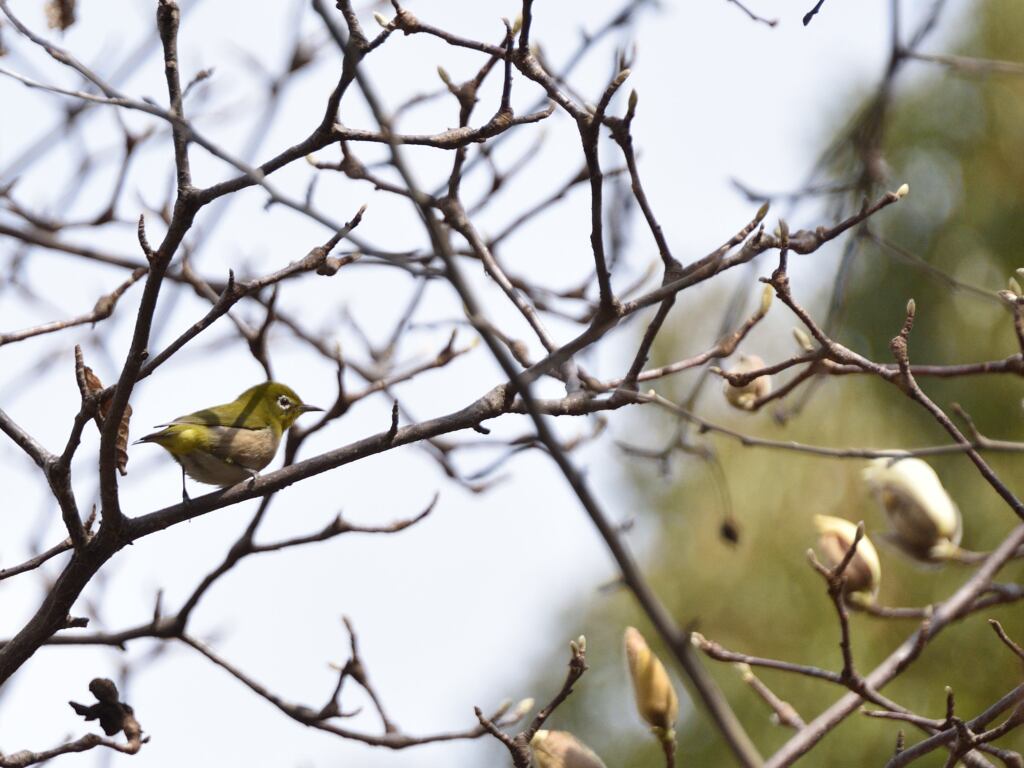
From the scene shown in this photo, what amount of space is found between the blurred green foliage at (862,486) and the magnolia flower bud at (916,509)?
271cm

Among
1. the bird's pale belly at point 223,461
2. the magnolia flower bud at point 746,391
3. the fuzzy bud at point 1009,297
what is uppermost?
the bird's pale belly at point 223,461

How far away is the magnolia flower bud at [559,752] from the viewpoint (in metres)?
1.22

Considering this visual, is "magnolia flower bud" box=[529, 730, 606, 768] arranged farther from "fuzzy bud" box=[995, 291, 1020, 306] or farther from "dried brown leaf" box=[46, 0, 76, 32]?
"dried brown leaf" box=[46, 0, 76, 32]

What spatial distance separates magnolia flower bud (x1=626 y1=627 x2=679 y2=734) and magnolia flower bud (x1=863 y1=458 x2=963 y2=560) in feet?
1.83

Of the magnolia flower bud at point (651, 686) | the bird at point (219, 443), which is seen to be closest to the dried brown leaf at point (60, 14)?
the bird at point (219, 443)

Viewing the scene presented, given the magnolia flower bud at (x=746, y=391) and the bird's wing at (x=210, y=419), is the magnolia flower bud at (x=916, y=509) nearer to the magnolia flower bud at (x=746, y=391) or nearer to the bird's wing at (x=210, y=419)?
the magnolia flower bud at (x=746, y=391)

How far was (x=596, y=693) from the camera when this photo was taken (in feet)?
18.2

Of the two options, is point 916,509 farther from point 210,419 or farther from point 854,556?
point 210,419

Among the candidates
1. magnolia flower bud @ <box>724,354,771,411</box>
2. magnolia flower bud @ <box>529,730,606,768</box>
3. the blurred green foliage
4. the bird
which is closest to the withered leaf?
magnolia flower bud @ <box>529,730,606,768</box>

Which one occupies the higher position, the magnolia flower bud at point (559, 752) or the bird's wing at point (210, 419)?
the bird's wing at point (210, 419)

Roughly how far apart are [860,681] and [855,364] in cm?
40

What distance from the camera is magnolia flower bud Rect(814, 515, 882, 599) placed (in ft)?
4.85

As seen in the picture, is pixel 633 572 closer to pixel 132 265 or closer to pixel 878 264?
pixel 132 265

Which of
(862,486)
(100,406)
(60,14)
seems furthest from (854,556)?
(862,486)
